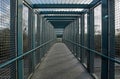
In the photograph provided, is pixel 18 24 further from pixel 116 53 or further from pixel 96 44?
pixel 96 44

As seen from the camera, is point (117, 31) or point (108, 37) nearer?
point (117, 31)

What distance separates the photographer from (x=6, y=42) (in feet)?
11.7

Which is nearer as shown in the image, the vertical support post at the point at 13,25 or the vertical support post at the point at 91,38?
the vertical support post at the point at 13,25

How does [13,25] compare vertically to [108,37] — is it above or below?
above

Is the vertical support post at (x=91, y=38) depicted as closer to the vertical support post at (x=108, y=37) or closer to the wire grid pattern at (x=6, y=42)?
the vertical support post at (x=108, y=37)

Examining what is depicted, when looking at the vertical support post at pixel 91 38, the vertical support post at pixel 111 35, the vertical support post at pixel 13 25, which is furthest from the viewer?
the vertical support post at pixel 91 38

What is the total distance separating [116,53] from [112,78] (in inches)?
24.4

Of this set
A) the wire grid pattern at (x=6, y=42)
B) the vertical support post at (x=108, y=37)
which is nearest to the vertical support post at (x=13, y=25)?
the wire grid pattern at (x=6, y=42)

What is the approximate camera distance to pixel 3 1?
3221 mm

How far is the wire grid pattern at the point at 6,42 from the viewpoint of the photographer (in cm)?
320

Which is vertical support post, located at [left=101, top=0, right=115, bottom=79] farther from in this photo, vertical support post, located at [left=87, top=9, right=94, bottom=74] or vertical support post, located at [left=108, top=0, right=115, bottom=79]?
vertical support post, located at [left=87, top=9, right=94, bottom=74]

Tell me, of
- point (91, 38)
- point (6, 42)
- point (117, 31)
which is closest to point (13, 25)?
point (6, 42)

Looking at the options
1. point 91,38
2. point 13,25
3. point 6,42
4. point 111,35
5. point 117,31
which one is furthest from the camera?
point 91,38

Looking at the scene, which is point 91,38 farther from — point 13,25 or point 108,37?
point 13,25
